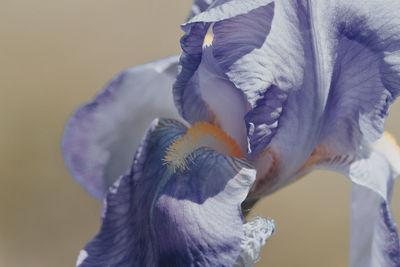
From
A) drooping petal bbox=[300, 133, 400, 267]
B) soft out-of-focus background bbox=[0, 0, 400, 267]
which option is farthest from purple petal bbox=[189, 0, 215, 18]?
soft out-of-focus background bbox=[0, 0, 400, 267]

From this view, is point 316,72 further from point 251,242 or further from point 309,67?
point 251,242

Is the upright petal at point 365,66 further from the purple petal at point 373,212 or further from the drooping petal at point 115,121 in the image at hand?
the drooping petal at point 115,121

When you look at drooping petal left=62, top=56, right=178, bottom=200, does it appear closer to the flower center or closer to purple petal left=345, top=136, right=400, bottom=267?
the flower center

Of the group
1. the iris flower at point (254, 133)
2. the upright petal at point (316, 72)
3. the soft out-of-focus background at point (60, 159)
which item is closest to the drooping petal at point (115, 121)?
the iris flower at point (254, 133)

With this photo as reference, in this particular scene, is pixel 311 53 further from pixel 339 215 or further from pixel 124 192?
pixel 339 215

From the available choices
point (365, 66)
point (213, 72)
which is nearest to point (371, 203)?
point (365, 66)

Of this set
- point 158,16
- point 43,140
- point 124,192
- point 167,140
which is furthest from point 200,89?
point 158,16
